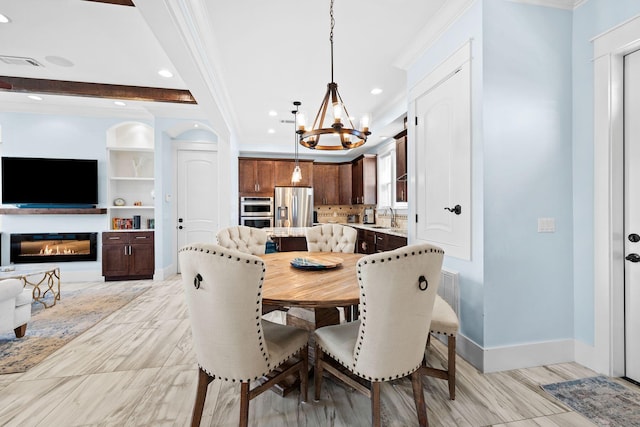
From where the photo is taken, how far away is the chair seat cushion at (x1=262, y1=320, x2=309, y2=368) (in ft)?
4.98

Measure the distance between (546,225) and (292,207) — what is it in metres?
4.93

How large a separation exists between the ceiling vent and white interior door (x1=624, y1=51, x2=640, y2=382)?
5.44 m

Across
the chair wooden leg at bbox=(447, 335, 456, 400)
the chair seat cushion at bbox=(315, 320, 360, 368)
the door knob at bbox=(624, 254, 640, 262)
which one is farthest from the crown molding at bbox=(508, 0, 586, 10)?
the chair seat cushion at bbox=(315, 320, 360, 368)

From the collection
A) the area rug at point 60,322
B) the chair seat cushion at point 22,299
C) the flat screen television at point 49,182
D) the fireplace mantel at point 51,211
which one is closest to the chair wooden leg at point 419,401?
the area rug at point 60,322

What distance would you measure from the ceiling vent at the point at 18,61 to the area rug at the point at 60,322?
282 centimetres

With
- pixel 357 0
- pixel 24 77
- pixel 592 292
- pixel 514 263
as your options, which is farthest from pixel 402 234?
pixel 24 77

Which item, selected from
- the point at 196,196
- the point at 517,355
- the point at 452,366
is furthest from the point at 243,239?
the point at 196,196

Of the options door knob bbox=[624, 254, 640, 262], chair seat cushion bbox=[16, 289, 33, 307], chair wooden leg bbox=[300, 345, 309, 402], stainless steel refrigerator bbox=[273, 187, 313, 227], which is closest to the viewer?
chair wooden leg bbox=[300, 345, 309, 402]

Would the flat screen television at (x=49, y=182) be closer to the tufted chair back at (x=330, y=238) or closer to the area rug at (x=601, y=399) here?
the tufted chair back at (x=330, y=238)

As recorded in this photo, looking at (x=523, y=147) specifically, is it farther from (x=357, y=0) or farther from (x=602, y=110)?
(x=357, y=0)

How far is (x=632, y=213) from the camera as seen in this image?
6.50 feet

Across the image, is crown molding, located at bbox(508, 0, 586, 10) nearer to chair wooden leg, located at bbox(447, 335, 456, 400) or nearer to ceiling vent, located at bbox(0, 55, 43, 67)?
chair wooden leg, located at bbox(447, 335, 456, 400)

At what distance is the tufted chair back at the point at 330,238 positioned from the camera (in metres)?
3.22

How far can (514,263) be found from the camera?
2.18 m
